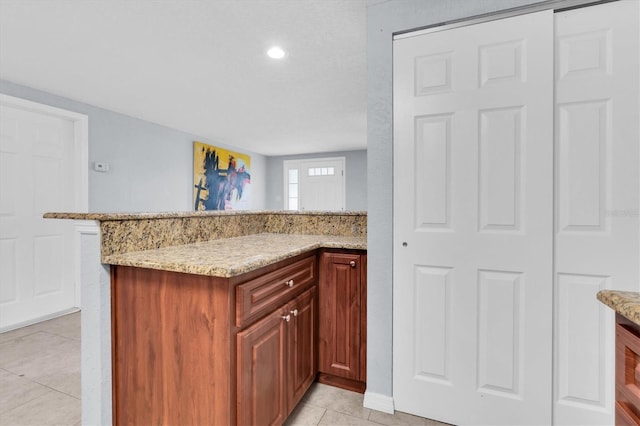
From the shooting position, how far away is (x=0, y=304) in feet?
9.23

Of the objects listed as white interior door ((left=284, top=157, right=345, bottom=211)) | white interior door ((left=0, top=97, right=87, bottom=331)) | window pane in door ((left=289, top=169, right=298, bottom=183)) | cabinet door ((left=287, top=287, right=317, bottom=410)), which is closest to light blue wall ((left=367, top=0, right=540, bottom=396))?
cabinet door ((left=287, top=287, right=317, bottom=410))

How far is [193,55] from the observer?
2.34 metres

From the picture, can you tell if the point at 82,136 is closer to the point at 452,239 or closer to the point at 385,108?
the point at 385,108

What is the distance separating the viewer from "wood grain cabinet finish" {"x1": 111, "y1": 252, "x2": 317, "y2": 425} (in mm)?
1159

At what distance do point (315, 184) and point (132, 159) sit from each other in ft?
11.8

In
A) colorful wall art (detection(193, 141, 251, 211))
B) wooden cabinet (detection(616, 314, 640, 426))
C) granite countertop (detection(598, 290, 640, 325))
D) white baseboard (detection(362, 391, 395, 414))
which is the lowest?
white baseboard (detection(362, 391, 395, 414))

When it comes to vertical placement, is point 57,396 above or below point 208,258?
below

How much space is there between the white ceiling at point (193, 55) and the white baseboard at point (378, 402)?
7.15ft

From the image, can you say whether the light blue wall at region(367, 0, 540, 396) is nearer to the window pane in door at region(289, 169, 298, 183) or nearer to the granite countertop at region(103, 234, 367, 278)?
the granite countertop at region(103, 234, 367, 278)

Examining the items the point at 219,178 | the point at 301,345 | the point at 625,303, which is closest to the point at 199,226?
the point at 301,345

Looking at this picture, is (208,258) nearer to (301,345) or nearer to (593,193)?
(301,345)

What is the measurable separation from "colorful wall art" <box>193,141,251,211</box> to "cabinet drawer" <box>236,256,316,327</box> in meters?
3.68

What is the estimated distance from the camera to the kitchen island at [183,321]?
1.16 metres

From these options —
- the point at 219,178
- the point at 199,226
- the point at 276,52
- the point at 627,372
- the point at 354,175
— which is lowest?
the point at 627,372
